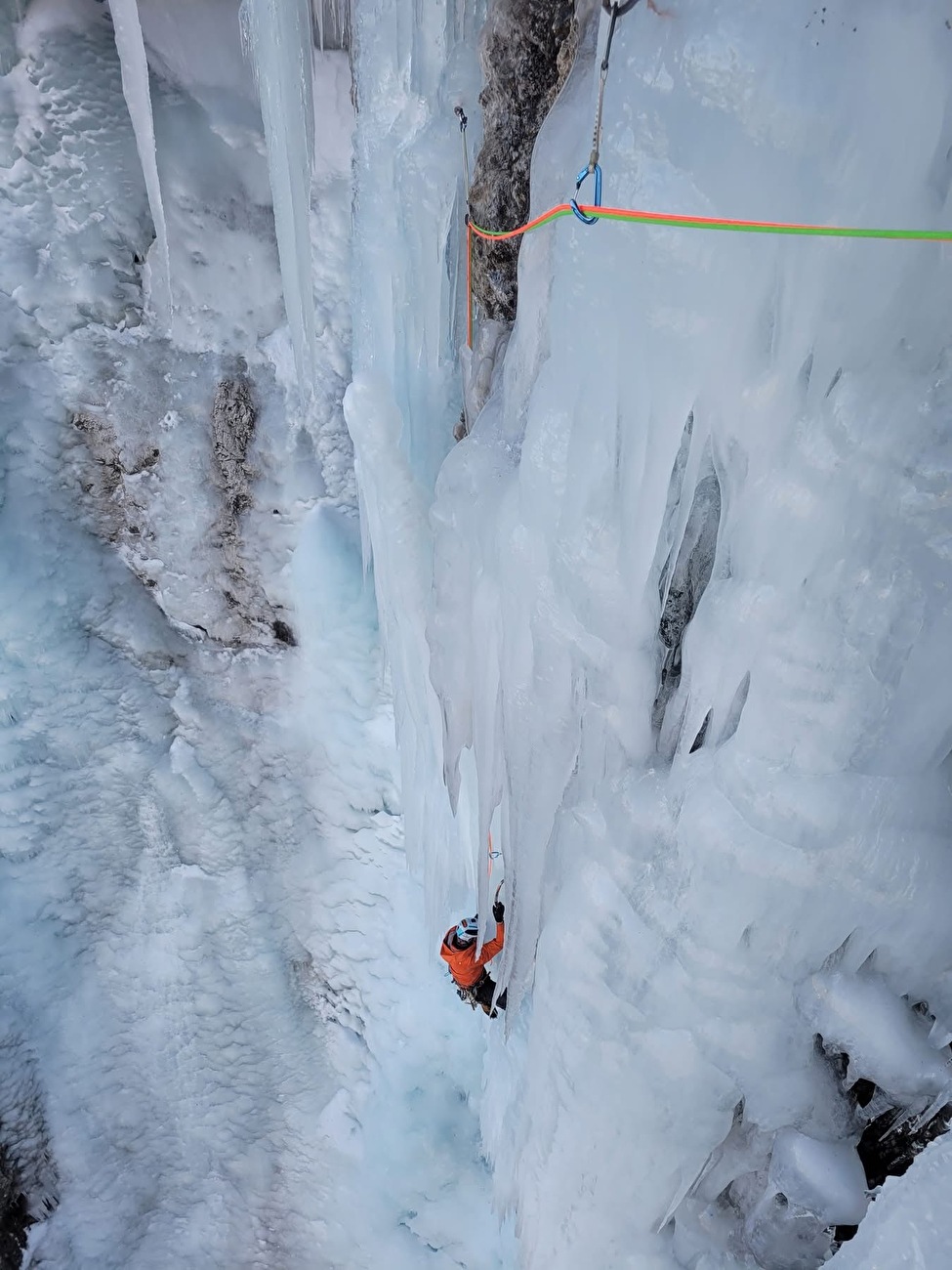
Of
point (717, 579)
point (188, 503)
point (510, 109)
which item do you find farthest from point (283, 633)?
point (717, 579)

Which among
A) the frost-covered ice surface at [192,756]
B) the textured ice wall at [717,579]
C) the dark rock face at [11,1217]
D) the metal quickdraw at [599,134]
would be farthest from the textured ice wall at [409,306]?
the dark rock face at [11,1217]

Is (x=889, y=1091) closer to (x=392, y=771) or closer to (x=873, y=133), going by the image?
(x=873, y=133)

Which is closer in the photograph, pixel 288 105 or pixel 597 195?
pixel 597 195

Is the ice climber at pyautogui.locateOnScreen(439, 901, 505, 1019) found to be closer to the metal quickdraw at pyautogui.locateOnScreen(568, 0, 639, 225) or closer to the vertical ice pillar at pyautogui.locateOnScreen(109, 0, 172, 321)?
the metal quickdraw at pyautogui.locateOnScreen(568, 0, 639, 225)

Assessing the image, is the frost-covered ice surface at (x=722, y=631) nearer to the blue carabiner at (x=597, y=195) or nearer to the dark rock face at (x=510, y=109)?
the blue carabiner at (x=597, y=195)

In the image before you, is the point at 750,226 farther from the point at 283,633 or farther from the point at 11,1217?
the point at 11,1217

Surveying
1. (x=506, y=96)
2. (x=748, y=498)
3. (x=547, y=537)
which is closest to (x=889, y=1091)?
(x=748, y=498)
